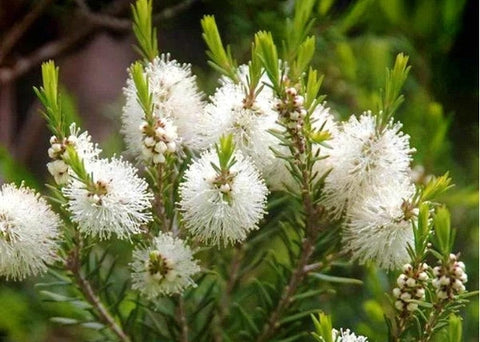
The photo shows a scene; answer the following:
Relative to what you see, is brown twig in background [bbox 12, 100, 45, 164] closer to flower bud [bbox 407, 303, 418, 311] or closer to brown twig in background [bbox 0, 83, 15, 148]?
brown twig in background [bbox 0, 83, 15, 148]

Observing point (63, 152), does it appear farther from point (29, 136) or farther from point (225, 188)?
point (29, 136)

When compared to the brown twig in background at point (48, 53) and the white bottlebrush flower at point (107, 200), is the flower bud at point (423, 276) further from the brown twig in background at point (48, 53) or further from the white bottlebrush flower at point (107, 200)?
the brown twig in background at point (48, 53)

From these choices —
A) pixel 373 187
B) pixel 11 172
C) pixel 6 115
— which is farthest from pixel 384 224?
pixel 6 115

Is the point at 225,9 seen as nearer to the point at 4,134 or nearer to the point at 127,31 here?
the point at 127,31

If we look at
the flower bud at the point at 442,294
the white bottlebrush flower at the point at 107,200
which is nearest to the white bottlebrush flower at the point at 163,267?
the white bottlebrush flower at the point at 107,200

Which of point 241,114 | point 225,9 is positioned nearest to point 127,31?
point 225,9

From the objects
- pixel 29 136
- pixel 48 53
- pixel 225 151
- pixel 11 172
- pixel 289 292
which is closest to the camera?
pixel 225 151

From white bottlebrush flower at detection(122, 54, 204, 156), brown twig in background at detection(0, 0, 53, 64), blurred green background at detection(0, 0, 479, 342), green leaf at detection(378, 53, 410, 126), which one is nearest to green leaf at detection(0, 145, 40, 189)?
blurred green background at detection(0, 0, 479, 342)
